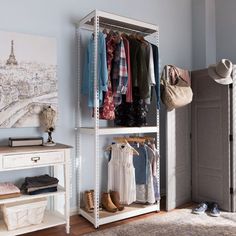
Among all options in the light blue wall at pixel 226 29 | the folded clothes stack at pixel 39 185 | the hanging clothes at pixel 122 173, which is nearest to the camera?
the folded clothes stack at pixel 39 185

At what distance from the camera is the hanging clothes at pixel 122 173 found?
2701 mm

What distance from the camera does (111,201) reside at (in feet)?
9.08

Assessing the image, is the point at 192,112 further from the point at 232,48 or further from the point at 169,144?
the point at 232,48

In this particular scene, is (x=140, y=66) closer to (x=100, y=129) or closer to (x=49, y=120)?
(x=100, y=129)

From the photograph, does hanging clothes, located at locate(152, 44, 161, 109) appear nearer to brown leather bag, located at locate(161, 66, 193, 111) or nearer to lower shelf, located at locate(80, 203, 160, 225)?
brown leather bag, located at locate(161, 66, 193, 111)

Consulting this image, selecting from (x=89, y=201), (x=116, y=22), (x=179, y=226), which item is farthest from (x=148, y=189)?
(x=116, y=22)

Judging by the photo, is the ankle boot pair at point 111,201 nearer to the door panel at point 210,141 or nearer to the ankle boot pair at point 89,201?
the ankle boot pair at point 89,201

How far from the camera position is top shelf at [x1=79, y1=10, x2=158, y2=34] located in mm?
2498

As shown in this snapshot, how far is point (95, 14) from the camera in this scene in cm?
244

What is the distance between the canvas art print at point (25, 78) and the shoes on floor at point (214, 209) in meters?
1.92

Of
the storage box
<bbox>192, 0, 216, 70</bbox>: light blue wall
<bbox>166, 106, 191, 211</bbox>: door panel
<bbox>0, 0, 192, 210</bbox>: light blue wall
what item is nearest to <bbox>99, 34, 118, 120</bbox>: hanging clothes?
<bbox>0, 0, 192, 210</bbox>: light blue wall

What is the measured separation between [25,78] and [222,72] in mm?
1964

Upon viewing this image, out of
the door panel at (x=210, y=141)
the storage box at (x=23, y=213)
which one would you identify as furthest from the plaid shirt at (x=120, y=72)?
the storage box at (x=23, y=213)

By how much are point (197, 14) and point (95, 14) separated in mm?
1935
